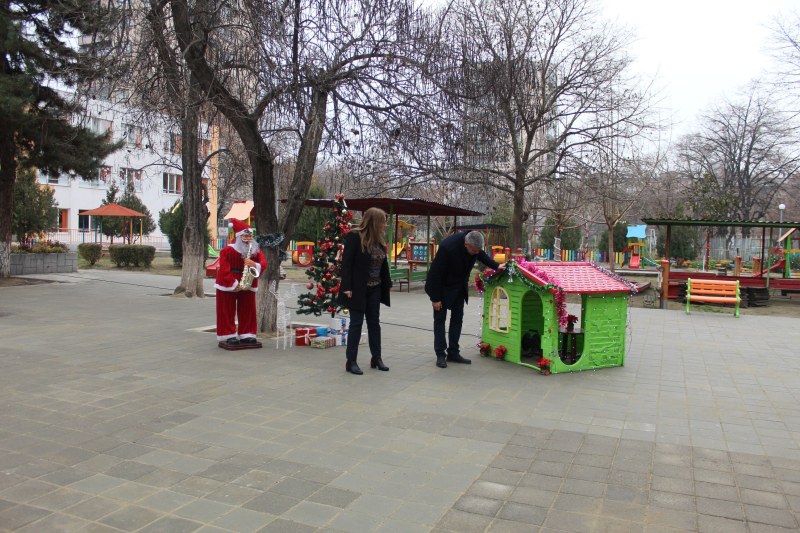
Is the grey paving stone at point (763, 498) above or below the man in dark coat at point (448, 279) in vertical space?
below

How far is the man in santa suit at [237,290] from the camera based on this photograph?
7.77m

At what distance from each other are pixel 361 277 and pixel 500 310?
6.58 ft

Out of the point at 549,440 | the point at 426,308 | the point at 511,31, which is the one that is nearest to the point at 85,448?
the point at 549,440

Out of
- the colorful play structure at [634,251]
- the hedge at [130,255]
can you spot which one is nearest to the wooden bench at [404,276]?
the colorful play structure at [634,251]

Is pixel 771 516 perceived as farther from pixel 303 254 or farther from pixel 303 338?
pixel 303 254

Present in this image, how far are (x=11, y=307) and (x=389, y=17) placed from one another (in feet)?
30.9

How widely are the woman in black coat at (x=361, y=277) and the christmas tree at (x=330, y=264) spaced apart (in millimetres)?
1705

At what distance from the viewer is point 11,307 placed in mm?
11703

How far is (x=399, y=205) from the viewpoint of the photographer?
17969 millimetres

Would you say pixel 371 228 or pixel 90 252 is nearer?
pixel 371 228

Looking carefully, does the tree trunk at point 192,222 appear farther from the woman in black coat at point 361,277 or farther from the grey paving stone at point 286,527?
the grey paving stone at point 286,527

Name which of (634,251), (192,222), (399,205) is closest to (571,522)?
(192,222)

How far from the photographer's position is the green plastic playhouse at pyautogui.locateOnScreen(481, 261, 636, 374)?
683 cm

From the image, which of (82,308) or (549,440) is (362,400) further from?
(82,308)
